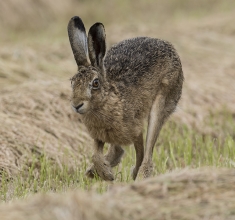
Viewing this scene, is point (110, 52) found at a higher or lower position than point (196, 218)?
higher

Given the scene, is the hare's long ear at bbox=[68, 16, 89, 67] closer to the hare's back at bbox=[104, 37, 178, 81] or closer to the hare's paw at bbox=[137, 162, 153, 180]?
the hare's back at bbox=[104, 37, 178, 81]

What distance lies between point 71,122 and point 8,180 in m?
2.12

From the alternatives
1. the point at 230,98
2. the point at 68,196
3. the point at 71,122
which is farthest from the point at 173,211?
the point at 230,98

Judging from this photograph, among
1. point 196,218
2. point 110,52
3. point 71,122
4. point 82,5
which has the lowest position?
point 196,218

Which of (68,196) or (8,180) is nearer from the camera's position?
(68,196)

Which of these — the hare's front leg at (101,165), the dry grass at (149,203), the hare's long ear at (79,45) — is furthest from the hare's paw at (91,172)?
the dry grass at (149,203)

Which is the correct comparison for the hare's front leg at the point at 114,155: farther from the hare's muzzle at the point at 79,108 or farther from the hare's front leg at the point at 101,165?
the hare's muzzle at the point at 79,108

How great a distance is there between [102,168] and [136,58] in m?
1.32

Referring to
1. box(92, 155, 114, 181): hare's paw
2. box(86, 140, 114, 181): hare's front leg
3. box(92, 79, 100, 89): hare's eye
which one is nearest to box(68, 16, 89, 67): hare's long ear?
box(92, 79, 100, 89): hare's eye

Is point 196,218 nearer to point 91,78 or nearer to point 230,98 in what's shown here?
point 91,78

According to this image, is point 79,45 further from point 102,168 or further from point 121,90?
point 102,168

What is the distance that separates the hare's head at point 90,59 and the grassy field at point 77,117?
89 cm

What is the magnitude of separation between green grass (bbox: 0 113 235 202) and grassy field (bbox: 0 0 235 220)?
11 millimetres

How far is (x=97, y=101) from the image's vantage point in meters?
7.84
